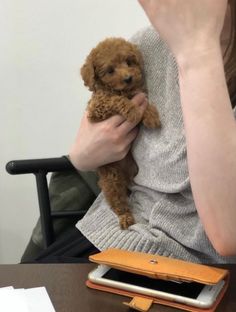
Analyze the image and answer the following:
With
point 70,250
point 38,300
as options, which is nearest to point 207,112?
point 38,300

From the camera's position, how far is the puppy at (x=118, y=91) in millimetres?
1040

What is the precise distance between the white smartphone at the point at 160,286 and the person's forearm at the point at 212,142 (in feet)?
0.34

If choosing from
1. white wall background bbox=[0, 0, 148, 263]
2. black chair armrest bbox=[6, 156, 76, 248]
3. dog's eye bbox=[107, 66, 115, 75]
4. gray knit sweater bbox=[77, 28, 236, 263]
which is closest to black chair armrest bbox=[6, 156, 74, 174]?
black chair armrest bbox=[6, 156, 76, 248]

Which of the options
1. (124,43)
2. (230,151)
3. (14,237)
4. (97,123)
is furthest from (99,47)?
(14,237)

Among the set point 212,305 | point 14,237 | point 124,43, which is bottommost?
point 14,237

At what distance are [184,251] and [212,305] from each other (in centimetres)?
33

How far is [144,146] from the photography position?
3.47ft

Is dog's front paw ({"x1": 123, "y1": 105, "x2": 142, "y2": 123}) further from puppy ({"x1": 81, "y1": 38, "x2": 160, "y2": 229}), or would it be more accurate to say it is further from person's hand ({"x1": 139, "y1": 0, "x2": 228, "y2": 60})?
person's hand ({"x1": 139, "y1": 0, "x2": 228, "y2": 60})

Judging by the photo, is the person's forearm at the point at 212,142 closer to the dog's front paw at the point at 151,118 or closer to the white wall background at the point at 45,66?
the dog's front paw at the point at 151,118

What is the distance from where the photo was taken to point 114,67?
1055 millimetres

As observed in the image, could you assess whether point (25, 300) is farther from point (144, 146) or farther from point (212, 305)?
point (144, 146)

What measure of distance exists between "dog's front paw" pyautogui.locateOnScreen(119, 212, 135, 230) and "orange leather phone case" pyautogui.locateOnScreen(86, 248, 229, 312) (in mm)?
276

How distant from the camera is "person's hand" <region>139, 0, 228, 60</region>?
0.75 metres

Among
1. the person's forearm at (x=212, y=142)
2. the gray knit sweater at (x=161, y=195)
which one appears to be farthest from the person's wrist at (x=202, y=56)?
the gray knit sweater at (x=161, y=195)
